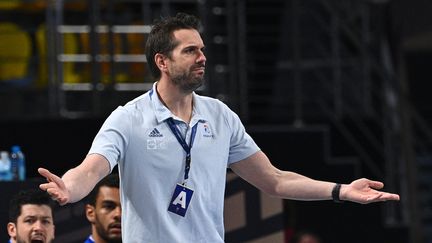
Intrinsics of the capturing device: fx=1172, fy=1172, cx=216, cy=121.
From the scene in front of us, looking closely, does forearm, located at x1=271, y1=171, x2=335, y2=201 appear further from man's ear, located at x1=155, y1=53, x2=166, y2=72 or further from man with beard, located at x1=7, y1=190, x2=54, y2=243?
man with beard, located at x1=7, y1=190, x2=54, y2=243

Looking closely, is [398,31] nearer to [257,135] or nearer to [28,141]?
[257,135]

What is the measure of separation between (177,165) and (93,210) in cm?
215

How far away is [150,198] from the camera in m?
5.32

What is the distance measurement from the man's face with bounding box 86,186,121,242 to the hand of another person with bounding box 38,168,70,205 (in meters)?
2.43

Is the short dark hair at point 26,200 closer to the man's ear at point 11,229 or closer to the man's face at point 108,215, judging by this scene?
the man's ear at point 11,229

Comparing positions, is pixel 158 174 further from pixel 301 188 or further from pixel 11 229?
pixel 11 229

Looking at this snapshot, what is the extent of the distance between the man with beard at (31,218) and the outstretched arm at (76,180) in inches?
77.7

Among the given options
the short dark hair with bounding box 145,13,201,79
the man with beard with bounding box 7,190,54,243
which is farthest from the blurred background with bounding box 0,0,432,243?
the short dark hair with bounding box 145,13,201,79

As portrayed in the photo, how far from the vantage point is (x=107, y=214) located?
7.27 m

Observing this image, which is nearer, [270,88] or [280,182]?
[280,182]

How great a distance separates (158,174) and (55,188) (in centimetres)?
69

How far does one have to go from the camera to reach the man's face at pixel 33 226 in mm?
7023

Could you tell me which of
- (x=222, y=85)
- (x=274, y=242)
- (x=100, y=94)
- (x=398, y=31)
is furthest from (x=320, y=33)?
(x=274, y=242)

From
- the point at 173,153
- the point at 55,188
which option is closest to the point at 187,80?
the point at 173,153
